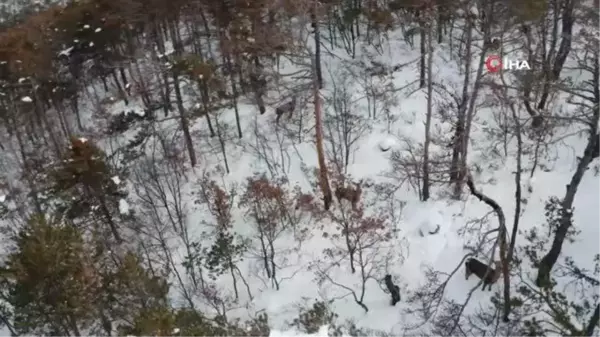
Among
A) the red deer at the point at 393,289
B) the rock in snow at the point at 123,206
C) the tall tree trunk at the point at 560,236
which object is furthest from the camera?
the rock in snow at the point at 123,206

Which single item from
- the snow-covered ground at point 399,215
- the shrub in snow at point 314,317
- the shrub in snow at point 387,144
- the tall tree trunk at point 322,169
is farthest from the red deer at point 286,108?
the shrub in snow at point 314,317

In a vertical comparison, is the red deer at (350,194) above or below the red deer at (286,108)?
below

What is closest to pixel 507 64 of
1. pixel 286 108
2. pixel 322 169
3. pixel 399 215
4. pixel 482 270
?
pixel 399 215

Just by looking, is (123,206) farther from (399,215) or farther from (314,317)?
(399,215)

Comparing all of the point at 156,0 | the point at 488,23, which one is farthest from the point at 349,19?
the point at 488,23

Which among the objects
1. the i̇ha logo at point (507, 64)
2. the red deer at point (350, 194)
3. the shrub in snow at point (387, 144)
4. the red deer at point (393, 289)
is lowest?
the red deer at point (393, 289)

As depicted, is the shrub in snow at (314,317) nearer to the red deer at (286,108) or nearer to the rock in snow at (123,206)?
the rock in snow at (123,206)

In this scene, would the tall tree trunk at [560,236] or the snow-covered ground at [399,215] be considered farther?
the snow-covered ground at [399,215]

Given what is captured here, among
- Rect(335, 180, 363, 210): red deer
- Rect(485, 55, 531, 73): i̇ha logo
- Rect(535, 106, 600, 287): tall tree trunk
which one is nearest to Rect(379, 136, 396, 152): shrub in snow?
Rect(335, 180, 363, 210): red deer
